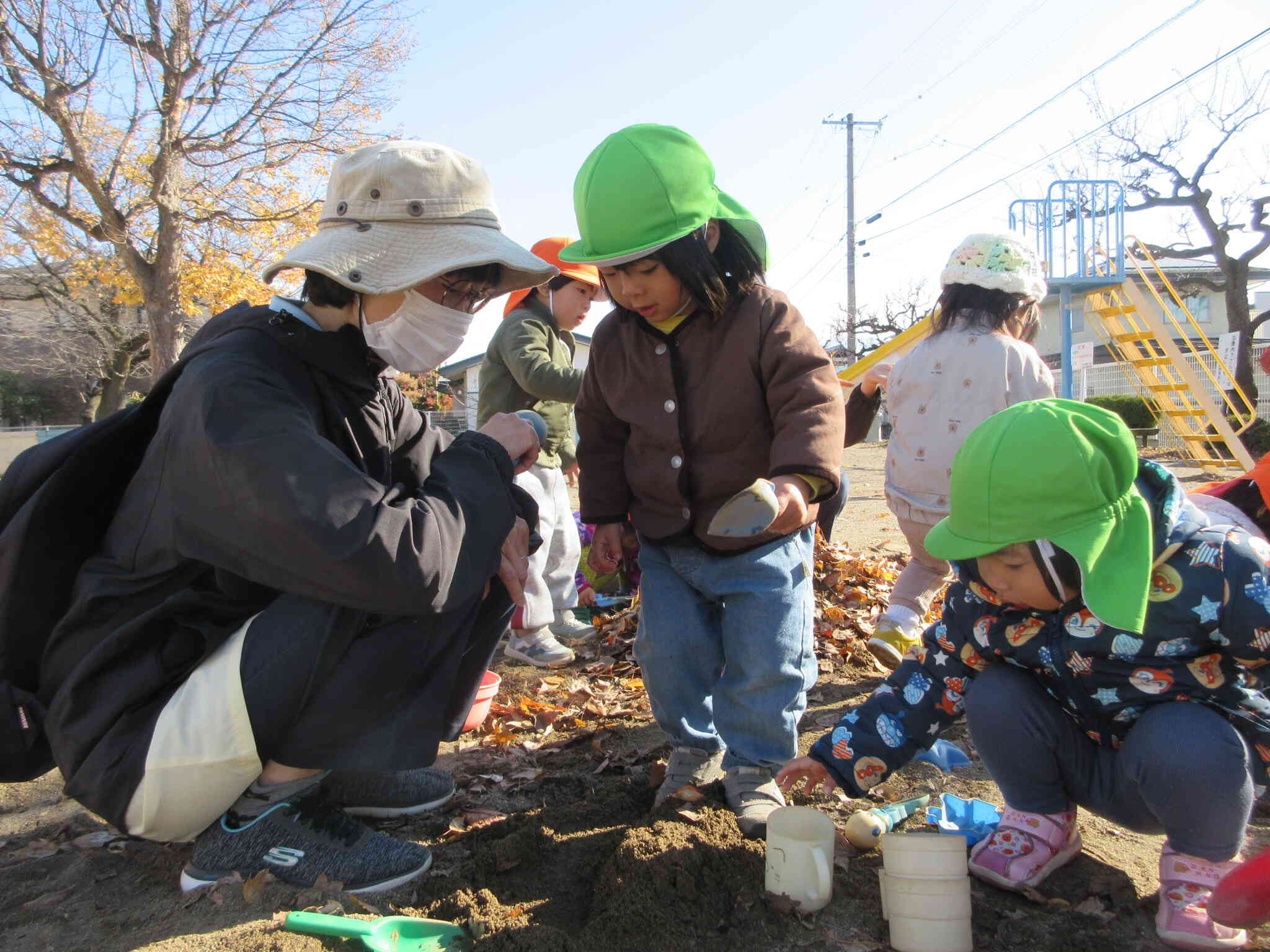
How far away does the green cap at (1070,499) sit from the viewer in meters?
1.71

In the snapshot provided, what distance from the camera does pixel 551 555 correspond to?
441cm

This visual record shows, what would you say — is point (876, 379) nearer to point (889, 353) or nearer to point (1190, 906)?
point (1190, 906)

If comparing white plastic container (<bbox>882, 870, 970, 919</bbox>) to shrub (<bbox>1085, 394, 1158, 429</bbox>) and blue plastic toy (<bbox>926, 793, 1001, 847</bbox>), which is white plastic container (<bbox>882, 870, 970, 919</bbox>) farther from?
shrub (<bbox>1085, 394, 1158, 429</bbox>)

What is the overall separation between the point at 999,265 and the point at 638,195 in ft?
5.63

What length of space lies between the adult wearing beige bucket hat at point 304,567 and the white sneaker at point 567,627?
209cm

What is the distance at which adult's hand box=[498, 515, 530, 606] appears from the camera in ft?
7.57

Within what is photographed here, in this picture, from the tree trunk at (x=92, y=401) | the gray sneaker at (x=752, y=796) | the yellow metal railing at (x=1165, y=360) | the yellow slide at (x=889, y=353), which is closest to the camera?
the gray sneaker at (x=752, y=796)

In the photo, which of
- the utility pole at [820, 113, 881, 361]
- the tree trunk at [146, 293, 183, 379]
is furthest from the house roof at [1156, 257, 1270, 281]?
the tree trunk at [146, 293, 183, 379]

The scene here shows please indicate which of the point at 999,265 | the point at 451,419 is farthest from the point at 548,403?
the point at 451,419

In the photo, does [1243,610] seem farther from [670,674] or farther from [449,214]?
[449,214]

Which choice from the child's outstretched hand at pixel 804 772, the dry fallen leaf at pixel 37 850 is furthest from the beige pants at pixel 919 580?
the dry fallen leaf at pixel 37 850

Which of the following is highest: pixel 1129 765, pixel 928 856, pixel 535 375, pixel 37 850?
pixel 535 375

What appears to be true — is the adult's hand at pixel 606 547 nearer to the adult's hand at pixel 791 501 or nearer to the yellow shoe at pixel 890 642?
the adult's hand at pixel 791 501

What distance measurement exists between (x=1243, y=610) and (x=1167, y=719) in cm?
27
